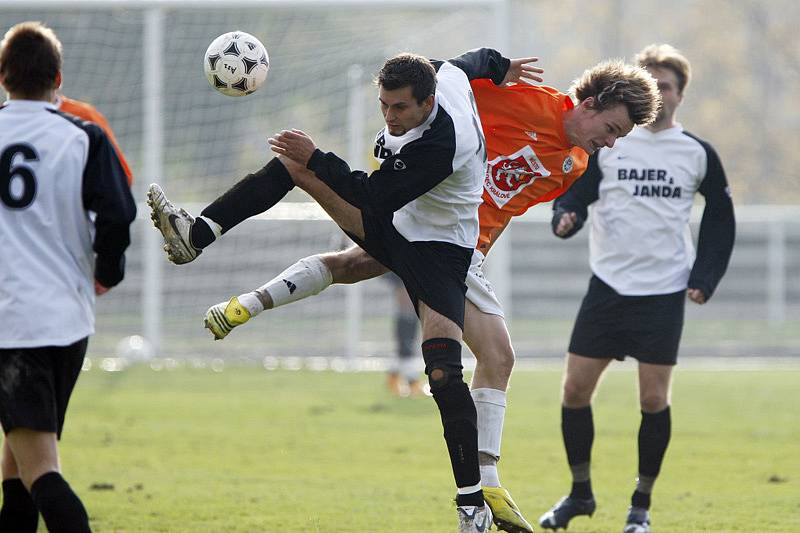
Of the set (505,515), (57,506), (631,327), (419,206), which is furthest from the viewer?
(631,327)

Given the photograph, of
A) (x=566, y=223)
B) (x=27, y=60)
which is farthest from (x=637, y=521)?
(x=27, y=60)

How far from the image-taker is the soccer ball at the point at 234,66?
19.1ft

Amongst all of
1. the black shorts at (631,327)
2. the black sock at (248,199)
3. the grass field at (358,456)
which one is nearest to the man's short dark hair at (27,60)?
the black sock at (248,199)

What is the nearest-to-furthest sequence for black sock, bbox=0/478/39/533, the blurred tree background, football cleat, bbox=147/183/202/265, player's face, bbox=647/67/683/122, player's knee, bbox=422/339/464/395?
black sock, bbox=0/478/39/533
player's knee, bbox=422/339/464/395
football cleat, bbox=147/183/202/265
player's face, bbox=647/67/683/122
the blurred tree background

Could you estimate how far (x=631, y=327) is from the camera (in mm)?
6594

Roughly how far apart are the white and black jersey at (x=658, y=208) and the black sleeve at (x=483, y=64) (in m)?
1.10

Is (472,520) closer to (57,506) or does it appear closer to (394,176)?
(394,176)

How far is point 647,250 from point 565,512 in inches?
60.2

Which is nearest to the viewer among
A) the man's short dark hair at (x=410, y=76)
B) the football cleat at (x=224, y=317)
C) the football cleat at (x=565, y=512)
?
the man's short dark hair at (x=410, y=76)

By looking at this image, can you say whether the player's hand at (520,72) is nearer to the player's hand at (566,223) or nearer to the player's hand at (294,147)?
the player's hand at (566,223)

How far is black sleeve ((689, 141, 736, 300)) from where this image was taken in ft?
21.7

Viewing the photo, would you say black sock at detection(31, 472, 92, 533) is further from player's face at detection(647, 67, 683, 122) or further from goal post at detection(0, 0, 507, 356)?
goal post at detection(0, 0, 507, 356)

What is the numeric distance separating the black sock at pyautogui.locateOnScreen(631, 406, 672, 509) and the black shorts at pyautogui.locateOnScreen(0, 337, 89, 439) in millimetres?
3312

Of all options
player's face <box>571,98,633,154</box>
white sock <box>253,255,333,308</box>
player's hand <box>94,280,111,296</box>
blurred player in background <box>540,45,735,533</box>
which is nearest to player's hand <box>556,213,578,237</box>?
blurred player in background <box>540,45,735,533</box>
